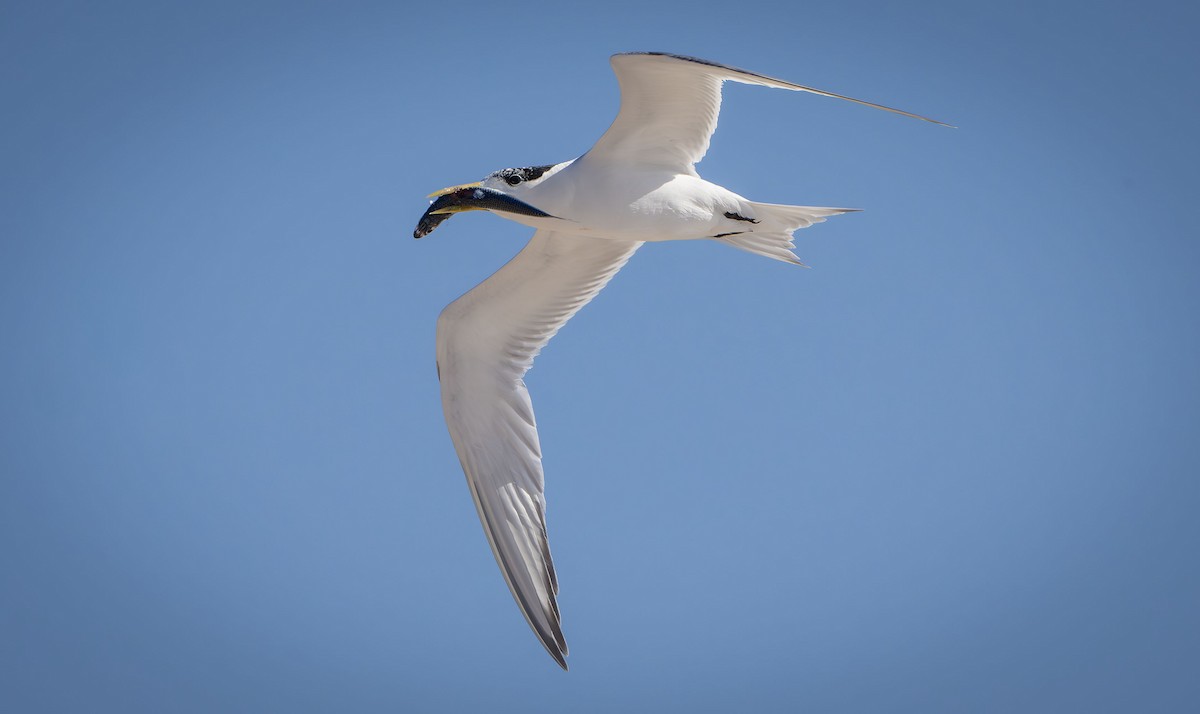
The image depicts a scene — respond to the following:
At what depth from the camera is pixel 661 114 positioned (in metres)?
7.39

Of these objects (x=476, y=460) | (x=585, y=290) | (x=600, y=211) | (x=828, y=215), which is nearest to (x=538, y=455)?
(x=476, y=460)

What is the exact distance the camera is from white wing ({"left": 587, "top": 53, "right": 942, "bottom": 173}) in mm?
7034

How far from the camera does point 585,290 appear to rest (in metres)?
8.51

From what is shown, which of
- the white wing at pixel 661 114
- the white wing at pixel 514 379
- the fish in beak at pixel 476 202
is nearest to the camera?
the white wing at pixel 661 114

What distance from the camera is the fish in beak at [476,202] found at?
23.8 feet

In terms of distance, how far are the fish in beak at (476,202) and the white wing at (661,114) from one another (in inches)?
20.7

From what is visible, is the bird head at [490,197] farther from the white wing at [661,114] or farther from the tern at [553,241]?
the white wing at [661,114]

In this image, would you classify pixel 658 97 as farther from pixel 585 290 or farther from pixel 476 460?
pixel 476 460

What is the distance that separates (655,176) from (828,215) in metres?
0.98

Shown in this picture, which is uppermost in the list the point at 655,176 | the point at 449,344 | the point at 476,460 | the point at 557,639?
the point at 655,176

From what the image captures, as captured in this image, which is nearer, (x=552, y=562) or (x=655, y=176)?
(x=655, y=176)

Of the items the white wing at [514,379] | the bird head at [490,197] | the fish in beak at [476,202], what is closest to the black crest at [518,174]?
the bird head at [490,197]

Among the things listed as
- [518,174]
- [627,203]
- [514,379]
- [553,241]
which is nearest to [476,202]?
[518,174]

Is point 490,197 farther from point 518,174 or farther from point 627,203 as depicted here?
point 627,203
